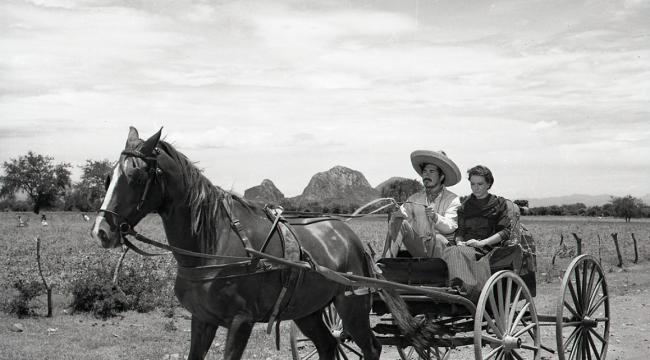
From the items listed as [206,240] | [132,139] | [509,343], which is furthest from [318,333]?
[132,139]

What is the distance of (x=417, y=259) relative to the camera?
6.74 meters

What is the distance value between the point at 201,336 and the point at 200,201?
109cm

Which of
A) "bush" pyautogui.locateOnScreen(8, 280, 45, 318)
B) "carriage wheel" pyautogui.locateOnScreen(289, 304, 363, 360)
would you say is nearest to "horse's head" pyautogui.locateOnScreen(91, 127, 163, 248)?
"carriage wheel" pyautogui.locateOnScreen(289, 304, 363, 360)

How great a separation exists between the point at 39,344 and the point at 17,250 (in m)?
14.0

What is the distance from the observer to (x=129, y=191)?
471cm

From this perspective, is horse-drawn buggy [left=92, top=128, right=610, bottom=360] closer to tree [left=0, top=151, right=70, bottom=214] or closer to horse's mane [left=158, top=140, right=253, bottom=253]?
horse's mane [left=158, top=140, right=253, bottom=253]

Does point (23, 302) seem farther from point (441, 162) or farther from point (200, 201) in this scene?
point (441, 162)

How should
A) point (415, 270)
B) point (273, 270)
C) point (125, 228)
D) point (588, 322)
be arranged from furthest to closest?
point (588, 322), point (415, 270), point (273, 270), point (125, 228)

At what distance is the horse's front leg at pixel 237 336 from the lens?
4.91 m

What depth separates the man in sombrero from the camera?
22.7ft

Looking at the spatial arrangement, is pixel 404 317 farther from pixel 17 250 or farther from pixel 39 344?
pixel 17 250

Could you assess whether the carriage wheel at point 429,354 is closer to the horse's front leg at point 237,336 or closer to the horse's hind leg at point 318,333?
the horse's hind leg at point 318,333

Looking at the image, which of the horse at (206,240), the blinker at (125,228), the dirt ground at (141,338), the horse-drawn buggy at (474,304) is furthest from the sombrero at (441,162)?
the blinker at (125,228)

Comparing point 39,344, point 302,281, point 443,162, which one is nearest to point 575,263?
point 443,162
